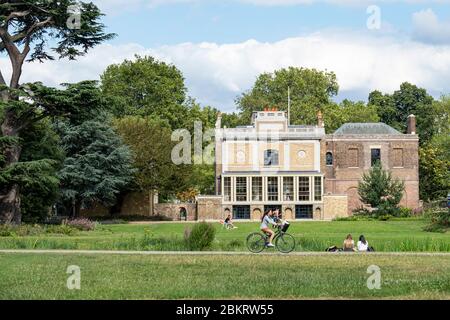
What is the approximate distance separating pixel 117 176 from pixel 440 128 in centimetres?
3858

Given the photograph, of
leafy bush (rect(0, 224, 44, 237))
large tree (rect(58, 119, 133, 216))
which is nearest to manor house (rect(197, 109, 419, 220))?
large tree (rect(58, 119, 133, 216))

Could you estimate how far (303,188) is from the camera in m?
61.3

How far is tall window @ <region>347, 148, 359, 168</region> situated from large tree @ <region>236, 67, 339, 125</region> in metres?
15.7

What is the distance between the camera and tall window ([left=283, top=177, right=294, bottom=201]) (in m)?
61.2

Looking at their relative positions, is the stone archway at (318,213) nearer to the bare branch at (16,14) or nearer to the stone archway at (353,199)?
the stone archway at (353,199)

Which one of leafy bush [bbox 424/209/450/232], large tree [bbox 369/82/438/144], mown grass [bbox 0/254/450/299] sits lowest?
mown grass [bbox 0/254/450/299]

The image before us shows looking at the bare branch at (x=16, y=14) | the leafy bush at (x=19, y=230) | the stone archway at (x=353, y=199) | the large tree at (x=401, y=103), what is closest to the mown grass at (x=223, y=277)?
the leafy bush at (x=19, y=230)

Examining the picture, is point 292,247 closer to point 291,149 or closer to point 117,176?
point 117,176

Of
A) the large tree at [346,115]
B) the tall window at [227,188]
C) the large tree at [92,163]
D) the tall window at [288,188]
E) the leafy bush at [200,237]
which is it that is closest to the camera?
the leafy bush at [200,237]

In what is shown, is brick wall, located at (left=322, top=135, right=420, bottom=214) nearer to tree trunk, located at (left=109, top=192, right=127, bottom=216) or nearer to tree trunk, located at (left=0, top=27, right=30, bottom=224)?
tree trunk, located at (left=109, top=192, right=127, bottom=216)

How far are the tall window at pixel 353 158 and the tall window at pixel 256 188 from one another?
9.36 m

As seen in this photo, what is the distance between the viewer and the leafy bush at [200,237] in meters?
22.5

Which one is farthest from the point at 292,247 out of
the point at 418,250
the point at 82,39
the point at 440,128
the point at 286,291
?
the point at 440,128

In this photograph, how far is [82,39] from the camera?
3794 centimetres
